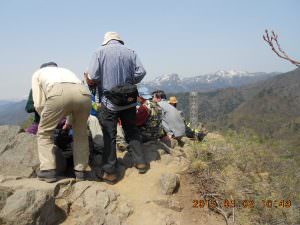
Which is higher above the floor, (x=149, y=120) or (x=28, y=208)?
(x=149, y=120)

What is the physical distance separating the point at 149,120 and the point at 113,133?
1573 mm

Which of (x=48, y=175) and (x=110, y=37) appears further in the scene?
(x=110, y=37)

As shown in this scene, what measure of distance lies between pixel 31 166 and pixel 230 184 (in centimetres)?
321

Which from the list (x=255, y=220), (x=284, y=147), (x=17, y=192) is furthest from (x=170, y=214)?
(x=284, y=147)

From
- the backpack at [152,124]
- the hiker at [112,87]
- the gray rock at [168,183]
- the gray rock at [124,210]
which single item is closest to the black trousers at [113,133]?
the hiker at [112,87]

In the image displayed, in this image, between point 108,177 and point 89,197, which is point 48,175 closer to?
point 89,197

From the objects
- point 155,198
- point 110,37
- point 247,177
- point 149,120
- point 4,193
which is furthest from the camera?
point 149,120

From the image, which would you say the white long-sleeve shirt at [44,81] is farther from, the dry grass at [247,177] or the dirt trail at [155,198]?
the dry grass at [247,177]

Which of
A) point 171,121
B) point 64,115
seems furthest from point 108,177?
point 171,121

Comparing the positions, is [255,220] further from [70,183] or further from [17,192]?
[17,192]

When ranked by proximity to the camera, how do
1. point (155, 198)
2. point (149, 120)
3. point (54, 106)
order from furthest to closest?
point (149, 120) < point (155, 198) < point (54, 106)

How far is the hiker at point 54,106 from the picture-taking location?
4.94m

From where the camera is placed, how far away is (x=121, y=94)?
5.53 metres

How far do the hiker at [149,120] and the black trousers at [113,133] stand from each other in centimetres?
99
